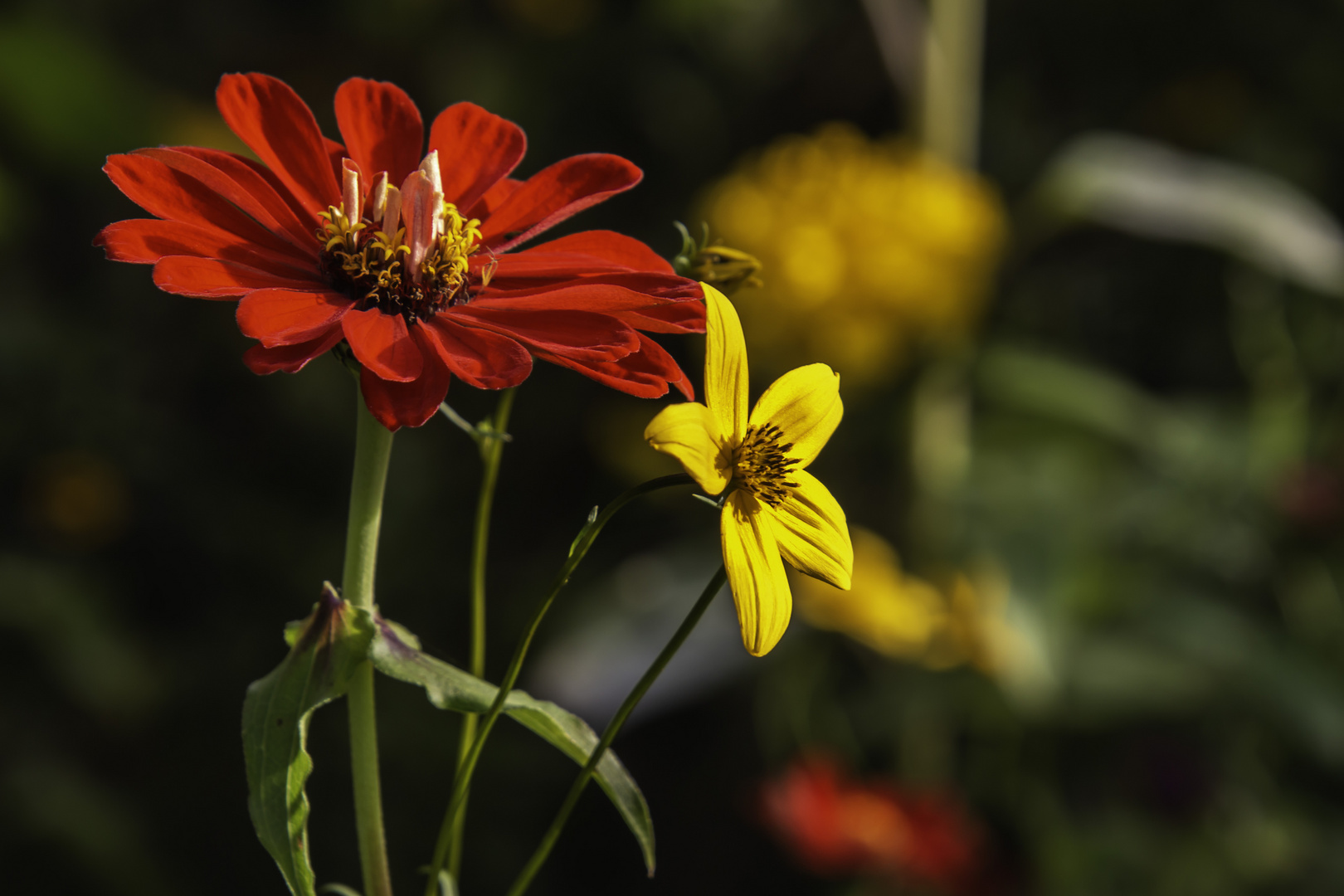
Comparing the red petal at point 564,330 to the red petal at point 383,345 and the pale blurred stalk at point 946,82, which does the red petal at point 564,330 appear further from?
the pale blurred stalk at point 946,82

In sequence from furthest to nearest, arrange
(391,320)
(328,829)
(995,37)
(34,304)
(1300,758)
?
(995,37), (34,304), (328,829), (1300,758), (391,320)

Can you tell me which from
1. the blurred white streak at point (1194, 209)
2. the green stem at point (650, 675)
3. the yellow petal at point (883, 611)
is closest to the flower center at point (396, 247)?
the green stem at point (650, 675)

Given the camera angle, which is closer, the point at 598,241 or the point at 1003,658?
the point at 598,241

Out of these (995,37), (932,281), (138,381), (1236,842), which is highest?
(995,37)

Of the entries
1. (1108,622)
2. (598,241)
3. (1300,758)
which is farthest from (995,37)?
(598,241)

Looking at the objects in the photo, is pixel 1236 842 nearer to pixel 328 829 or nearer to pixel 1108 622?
pixel 1108 622

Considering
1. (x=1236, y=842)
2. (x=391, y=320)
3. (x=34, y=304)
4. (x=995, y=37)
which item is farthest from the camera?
(x=995, y=37)

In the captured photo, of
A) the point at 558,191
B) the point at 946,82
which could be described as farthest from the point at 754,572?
the point at 946,82
